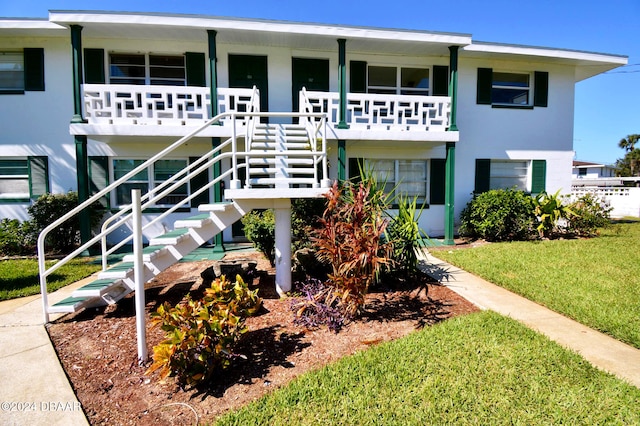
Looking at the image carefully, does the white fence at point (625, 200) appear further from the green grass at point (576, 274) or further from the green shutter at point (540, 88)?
the green grass at point (576, 274)

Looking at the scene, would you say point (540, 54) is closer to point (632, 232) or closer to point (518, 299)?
point (632, 232)

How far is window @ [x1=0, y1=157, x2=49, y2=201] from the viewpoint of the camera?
932 centimetres

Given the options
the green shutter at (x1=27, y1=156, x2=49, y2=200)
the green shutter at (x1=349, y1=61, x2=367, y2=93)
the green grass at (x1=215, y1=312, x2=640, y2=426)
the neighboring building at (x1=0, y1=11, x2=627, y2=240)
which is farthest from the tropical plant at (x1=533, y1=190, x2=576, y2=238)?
the green shutter at (x1=27, y1=156, x2=49, y2=200)

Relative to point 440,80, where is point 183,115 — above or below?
below

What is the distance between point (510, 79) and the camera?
11.4 m

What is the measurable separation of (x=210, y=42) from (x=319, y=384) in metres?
8.55

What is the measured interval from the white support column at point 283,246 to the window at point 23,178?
330 inches

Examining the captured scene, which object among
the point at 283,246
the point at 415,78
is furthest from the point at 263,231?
the point at 415,78

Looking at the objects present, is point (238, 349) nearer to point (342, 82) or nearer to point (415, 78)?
point (342, 82)

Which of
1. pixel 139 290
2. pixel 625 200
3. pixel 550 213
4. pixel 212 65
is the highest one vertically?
pixel 212 65

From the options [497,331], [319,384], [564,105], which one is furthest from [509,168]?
[319,384]

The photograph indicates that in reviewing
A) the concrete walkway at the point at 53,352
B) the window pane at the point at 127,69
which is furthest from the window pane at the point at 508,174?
the window pane at the point at 127,69

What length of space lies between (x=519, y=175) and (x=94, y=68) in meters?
13.9

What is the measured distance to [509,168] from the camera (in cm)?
1152
